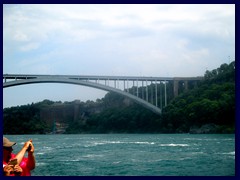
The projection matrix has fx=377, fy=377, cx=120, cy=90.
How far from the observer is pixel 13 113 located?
4172 cm

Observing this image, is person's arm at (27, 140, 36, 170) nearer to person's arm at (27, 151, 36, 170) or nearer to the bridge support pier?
person's arm at (27, 151, 36, 170)

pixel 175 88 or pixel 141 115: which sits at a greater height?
pixel 175 88

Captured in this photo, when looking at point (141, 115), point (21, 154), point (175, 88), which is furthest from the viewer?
point (141, 115)

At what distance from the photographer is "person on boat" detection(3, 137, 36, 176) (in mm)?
1711

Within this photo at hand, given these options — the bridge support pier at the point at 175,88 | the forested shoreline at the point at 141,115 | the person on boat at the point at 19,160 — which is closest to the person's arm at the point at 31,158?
the person on boat at the point at 19,160

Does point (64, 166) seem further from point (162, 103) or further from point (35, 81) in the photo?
point (162, 103)

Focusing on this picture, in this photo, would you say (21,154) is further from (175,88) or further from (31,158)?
(175,88)

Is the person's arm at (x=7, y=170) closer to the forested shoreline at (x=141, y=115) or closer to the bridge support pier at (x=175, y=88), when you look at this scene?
the forested shoreline at (x=141, y=115)

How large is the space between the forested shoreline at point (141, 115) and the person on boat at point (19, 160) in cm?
2539

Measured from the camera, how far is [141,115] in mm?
36531

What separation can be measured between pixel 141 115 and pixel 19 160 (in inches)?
1377

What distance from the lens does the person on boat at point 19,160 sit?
5.61 ft

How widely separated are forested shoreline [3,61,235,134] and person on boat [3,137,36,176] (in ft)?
83.3

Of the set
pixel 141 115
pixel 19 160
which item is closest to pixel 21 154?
pixel 19 160
